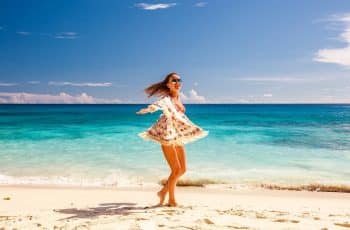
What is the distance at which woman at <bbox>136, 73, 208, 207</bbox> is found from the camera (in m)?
6.11

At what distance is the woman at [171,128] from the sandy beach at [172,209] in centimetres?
70

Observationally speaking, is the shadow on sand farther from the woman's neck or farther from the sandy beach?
the woman's neck

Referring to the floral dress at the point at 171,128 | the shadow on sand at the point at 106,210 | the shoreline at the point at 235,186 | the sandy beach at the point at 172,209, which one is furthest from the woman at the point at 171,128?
the shoreline at the point at 235,186

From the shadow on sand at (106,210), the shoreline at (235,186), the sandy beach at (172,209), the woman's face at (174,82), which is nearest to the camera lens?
the sandy beach at (172,209)

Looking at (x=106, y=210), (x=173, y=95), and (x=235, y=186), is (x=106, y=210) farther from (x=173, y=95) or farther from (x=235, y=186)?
(x=235, y=186)

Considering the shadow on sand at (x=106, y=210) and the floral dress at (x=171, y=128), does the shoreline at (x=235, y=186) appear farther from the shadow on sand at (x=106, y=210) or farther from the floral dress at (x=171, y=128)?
the floral dress at (x=171, y=128)

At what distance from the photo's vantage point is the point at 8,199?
746cm

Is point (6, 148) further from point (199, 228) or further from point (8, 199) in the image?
point (199, 228)

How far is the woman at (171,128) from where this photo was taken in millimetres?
A: 6108

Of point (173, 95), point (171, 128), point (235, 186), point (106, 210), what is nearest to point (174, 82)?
point (173, 95)

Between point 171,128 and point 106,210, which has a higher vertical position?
point 171,128

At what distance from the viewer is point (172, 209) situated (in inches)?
242

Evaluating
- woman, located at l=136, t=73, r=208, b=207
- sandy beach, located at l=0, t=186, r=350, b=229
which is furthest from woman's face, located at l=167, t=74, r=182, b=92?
sandy beach, located at l=0, t=186, r=350, b=229

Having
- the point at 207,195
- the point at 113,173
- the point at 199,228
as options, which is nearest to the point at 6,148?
the point at 113,173
